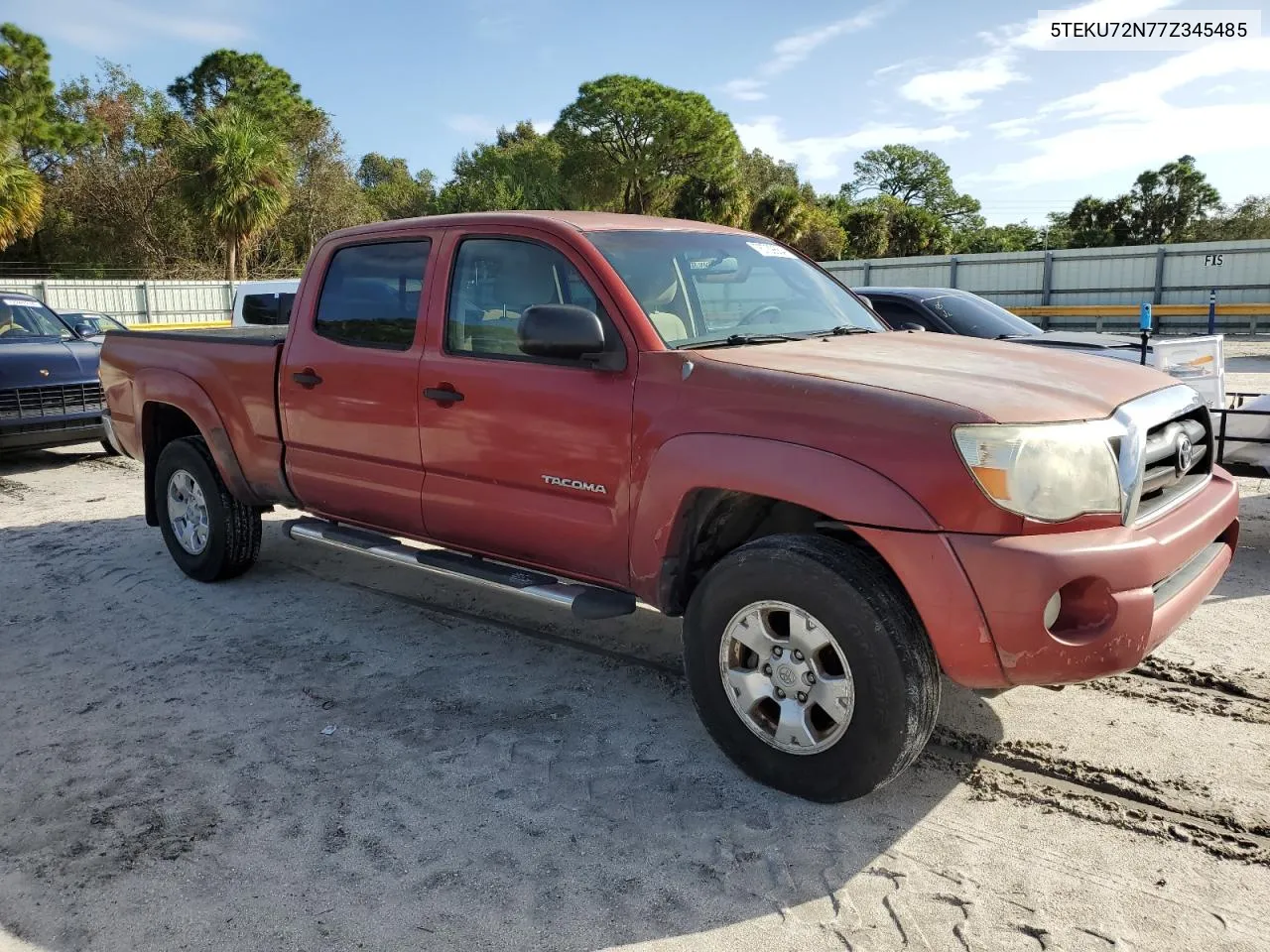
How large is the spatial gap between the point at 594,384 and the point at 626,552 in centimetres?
62

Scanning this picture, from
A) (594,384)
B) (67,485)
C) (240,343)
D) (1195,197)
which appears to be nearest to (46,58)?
(67,485)

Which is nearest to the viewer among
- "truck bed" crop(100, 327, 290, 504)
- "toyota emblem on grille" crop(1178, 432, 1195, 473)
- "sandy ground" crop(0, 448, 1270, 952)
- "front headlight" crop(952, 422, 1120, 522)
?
"sandy ground" crop(0, 448, 1270, 952)

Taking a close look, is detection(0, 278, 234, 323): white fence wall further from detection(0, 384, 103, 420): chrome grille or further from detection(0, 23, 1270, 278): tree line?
detection(0, 384, 103, 420): chrome grille

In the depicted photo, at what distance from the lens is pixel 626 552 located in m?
3.56

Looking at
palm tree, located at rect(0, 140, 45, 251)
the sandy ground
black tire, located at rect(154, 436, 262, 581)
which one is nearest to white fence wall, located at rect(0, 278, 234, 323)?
palm tree, located at rect(0, 140, 45, 251)

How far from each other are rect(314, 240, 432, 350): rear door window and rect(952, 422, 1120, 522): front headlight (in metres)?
2.54

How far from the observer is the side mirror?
338 centimetres

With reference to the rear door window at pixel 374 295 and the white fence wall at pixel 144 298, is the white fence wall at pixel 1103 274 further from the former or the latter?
the rear door window at pixel 374 295

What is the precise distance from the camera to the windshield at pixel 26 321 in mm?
9688

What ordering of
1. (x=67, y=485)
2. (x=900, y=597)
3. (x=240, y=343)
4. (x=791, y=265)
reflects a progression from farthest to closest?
(x=67, y=485), (x=240, y=343), (x=791, y=265), (x=900, y=597)

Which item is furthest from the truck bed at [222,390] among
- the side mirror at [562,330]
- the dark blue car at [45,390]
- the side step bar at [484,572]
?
the dark blue car at [45,390]

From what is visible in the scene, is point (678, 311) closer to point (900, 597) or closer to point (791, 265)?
point (791, 265)

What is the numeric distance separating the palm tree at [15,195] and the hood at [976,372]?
1143 inches

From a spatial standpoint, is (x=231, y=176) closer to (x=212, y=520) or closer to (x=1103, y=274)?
(x=1103, y=274)
